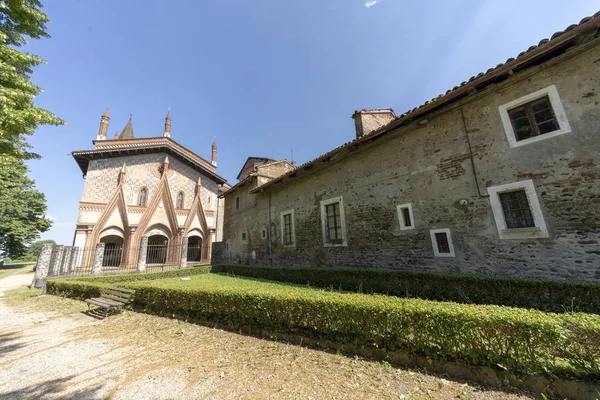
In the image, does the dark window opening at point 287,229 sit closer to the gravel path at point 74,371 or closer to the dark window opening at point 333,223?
the dark window opening at point 333,223

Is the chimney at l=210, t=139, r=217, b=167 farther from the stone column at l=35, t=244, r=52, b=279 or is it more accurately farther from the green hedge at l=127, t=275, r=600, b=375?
the green hedge at l=127, t=275, r=600, b=375

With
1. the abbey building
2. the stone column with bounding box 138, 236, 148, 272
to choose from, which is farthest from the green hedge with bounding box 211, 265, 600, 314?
the abbey building

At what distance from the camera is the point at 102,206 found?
19875 millimetres

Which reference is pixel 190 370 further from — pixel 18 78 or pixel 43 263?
pixel 43 263

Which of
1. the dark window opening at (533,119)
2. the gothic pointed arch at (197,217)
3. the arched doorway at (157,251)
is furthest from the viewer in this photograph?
the gothic pointed arch at (197,217)

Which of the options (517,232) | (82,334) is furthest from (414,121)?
(82,334)

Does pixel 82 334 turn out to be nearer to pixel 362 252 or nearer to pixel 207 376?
pixel 207 376

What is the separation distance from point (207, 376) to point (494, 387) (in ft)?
13.5

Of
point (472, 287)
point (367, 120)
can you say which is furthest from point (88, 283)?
point (367, 120)

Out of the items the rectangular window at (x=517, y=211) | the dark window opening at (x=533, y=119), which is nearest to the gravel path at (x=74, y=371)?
the rectangular window at (x=517, y=211)

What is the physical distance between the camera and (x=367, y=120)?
13.4 m

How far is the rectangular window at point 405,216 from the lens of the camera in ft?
27.3

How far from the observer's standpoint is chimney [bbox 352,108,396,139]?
13.1 metres

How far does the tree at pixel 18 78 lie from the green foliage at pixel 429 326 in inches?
231
